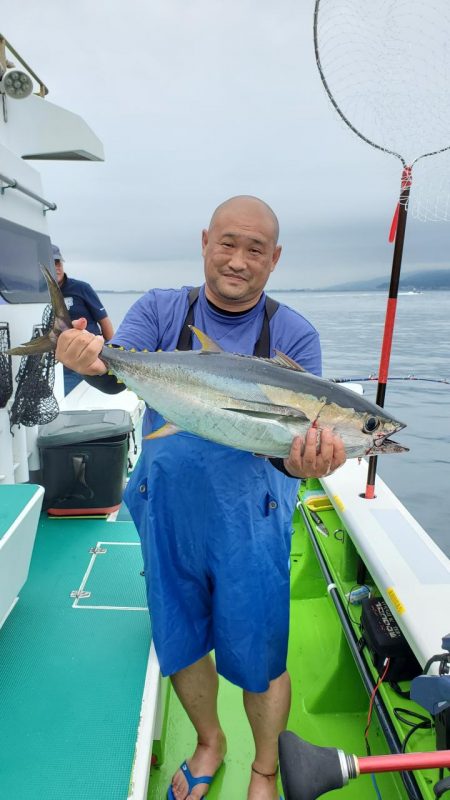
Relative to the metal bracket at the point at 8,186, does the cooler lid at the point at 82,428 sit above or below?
below

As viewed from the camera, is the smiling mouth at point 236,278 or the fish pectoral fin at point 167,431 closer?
the fish pectoral fin at point 167,431

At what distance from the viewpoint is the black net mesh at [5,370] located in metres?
3.72

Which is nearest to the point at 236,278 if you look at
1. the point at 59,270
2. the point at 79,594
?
the point at 79,594

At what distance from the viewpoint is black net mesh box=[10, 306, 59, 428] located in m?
3.92

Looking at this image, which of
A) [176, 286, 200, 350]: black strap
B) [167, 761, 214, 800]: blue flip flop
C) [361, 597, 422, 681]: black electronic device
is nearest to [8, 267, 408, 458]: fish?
[176, 286, 200, 350]: black strap

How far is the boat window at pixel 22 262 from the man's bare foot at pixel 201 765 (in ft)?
10.8

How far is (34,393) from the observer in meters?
4.01

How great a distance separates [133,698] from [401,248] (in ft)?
8.96

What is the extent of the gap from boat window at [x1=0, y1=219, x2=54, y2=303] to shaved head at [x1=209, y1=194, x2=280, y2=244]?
2.56m

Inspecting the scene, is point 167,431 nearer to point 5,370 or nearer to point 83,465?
point 5,370

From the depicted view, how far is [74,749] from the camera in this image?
7.16 ft

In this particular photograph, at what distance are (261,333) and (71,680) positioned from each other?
201 centimetres

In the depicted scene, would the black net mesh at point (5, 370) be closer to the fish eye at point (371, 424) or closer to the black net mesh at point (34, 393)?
the black net mesh at point (34, 393)

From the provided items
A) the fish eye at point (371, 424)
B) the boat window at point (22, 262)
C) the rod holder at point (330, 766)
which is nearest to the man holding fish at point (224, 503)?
the fish eye at point (371, 424)
